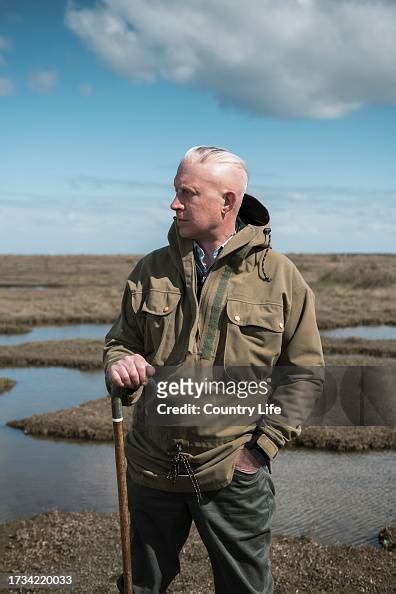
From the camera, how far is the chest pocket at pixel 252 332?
3533mm

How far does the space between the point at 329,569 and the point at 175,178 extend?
5213 millimetres

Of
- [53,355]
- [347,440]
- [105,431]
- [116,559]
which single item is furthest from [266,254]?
[53,355]

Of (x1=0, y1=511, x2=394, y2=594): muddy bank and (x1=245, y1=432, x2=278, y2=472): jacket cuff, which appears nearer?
(x1=245, y1=432, x2=278, y2=472): jacket cuff

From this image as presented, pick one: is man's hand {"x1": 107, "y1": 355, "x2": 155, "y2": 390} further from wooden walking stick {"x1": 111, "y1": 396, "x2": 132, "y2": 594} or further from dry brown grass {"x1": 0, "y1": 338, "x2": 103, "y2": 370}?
dry brown grass {"x1": 0, "y1": 338, "x2": 103, "y2": 370}

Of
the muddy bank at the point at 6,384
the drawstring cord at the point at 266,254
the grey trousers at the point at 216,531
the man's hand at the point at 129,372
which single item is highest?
the drawstring cord at the point at 266,254

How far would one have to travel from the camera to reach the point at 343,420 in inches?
230

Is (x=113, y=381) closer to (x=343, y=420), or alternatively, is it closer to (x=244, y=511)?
(x=244, y=511)

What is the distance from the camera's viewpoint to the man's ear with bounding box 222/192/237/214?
3.61 metres

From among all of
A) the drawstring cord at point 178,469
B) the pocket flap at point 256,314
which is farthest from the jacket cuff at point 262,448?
the pocket flap at point 256,314

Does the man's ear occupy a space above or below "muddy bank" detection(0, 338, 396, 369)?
above

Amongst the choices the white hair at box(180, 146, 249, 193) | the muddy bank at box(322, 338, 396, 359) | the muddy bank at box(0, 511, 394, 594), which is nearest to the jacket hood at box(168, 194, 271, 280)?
the white hair at box(180, 146, 249, 193)

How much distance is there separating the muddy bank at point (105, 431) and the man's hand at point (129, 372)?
11.8 metres

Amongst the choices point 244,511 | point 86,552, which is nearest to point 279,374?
point 244,511

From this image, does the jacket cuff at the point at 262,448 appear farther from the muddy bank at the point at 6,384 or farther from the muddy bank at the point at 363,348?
the muddy bank at the point at 363,348
